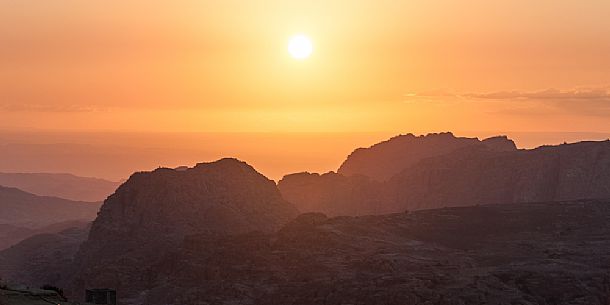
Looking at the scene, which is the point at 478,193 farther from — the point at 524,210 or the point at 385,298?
the point at 385,298

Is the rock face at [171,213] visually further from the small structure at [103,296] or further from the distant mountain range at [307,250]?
the small structure at [103,296]

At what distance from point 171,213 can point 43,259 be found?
2926 cm

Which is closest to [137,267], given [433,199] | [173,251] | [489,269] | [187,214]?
[173,251]

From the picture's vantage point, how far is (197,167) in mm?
156250

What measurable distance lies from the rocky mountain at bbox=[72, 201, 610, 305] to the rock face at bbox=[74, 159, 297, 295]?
28.1 ft

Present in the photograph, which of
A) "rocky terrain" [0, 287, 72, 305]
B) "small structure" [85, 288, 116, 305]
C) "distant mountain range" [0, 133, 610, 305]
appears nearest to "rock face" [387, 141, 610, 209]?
"distant mountain range" [0, 133, 610, 305]

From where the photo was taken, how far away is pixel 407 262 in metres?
112

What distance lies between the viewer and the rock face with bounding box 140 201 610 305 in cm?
9856

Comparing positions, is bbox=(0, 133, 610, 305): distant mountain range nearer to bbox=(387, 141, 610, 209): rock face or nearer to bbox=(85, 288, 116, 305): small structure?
bbox=(387, 141, 610, 209): rock face

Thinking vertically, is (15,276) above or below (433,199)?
below

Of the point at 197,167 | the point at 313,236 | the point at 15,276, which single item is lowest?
the point at 15,276

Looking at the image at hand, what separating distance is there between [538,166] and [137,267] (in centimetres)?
10631

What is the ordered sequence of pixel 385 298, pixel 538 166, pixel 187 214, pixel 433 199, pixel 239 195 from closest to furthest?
pixel 385 298 → pixel 187 214 → pixel 239 195 → pixel 538 166 → pixel 433 199

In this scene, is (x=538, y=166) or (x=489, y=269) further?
(x=538, y=166)
